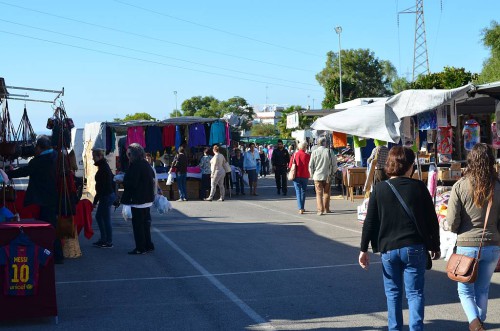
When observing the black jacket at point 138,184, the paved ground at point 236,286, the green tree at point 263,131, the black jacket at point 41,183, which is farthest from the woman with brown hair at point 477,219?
the green tree at point 263,131

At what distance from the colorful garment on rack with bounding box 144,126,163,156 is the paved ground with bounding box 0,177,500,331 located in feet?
32.8

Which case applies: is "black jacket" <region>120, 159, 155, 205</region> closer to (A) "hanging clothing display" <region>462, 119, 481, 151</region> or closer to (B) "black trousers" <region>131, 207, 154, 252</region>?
(B) "black trousers" <region>131, 207, 154, 252</region>

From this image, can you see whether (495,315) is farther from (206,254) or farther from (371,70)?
(371,70)

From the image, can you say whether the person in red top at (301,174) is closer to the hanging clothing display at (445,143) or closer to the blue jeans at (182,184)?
the hanging clothing display at (445,143)

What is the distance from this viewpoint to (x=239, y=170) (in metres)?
25.4

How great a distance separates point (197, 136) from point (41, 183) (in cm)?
1432

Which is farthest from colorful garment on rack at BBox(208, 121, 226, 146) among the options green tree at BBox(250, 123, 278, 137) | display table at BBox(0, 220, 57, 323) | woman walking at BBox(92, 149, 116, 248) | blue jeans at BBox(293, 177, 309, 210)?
green tree at BBox(250, 123, 278, 137)

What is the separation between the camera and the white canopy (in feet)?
37.9

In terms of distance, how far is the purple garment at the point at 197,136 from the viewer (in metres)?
24.6

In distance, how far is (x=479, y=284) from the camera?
636 cm

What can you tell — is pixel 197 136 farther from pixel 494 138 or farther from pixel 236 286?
pixel 236 286

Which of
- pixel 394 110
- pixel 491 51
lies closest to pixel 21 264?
pixel 394 110

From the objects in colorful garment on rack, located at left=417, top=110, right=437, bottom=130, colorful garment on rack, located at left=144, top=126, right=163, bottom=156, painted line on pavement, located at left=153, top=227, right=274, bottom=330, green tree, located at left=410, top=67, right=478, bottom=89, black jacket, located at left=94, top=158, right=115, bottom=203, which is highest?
green tree, located at left=410, top=67, right=478, bottom=89

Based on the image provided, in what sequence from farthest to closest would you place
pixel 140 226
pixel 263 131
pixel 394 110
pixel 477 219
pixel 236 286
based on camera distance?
pixel 263 131
pixel 394 110
pixel 140 226
pixel 236 286
pixel 477 219
